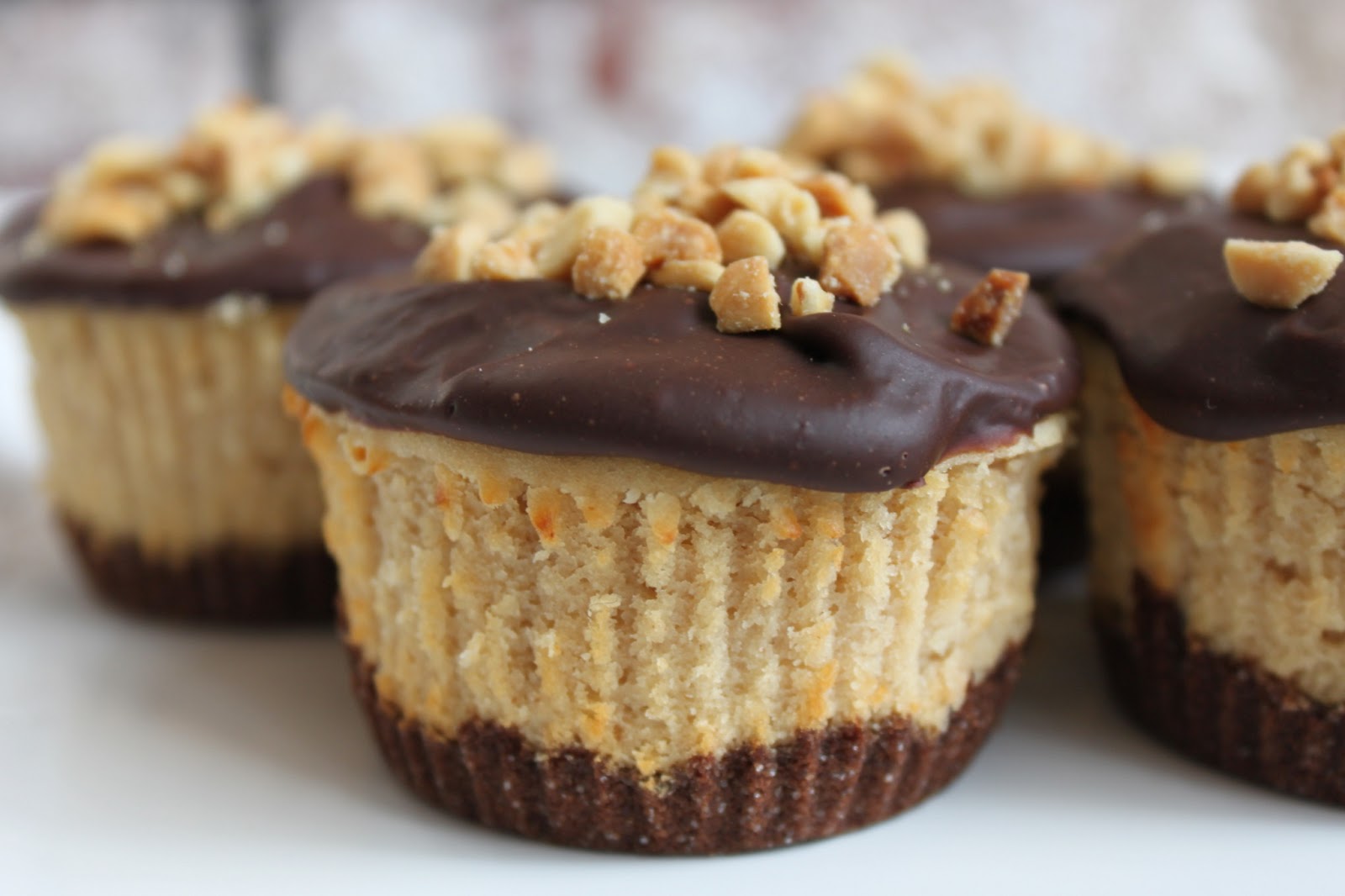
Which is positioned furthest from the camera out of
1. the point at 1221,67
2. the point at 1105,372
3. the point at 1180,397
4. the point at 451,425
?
the point at 1221,67

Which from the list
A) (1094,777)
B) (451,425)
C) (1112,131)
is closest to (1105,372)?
(1094,777)

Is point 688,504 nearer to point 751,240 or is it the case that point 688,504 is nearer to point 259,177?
point 751,240

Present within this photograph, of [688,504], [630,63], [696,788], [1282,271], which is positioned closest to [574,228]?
[688,504]

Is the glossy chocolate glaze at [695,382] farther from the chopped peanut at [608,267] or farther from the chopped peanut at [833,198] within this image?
the chopped peanut at [833,198]

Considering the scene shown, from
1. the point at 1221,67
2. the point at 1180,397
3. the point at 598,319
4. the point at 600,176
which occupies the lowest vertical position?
the point at 600,176

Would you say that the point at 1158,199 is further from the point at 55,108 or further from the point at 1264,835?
the point at 55,108

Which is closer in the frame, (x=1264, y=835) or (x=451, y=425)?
(x=451, y=425)
